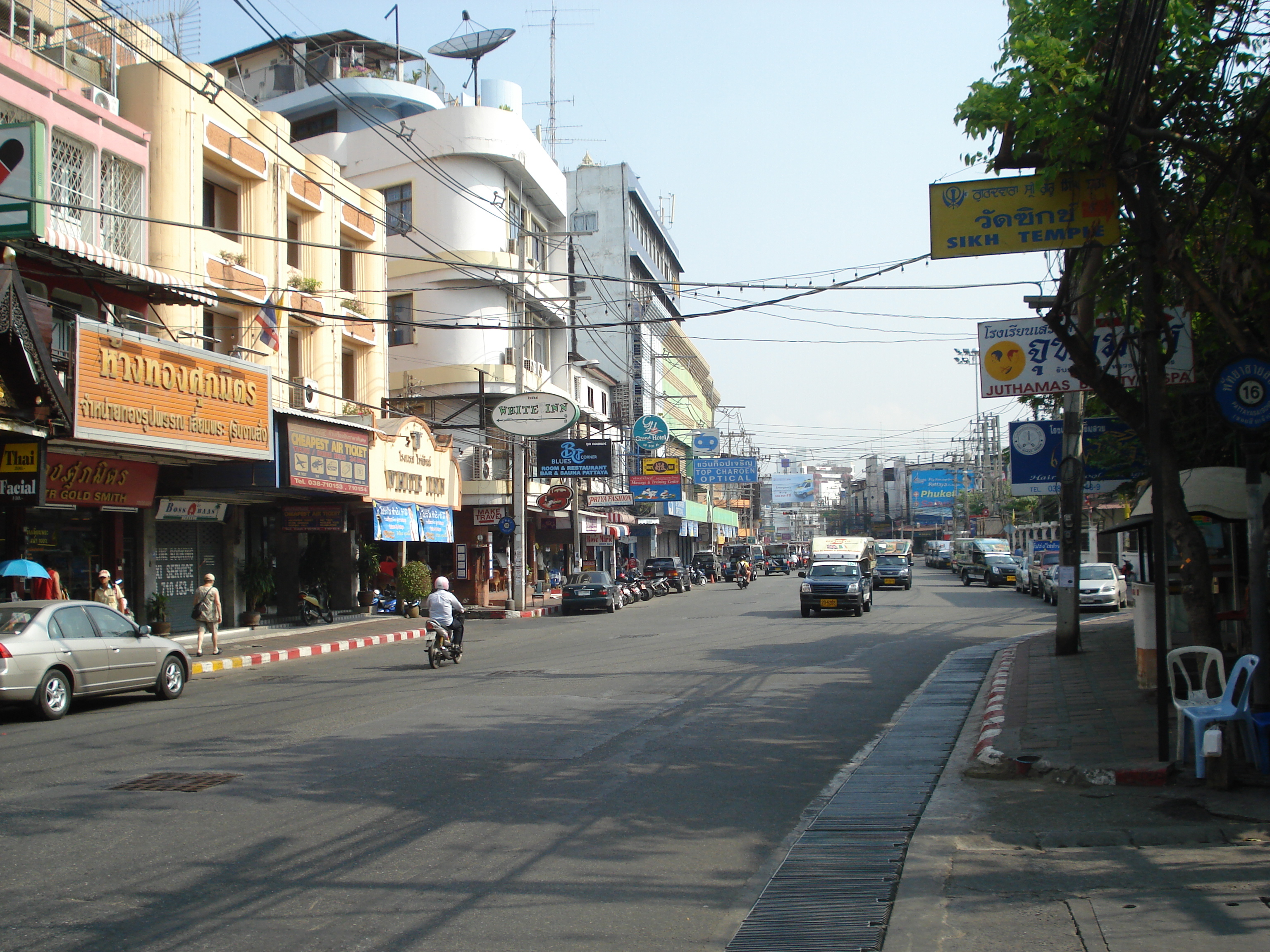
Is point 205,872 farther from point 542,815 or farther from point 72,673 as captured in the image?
point 72,673

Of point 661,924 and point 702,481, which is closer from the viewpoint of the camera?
point 661,924

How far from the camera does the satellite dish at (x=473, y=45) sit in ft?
143

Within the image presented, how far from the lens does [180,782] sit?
8859mm

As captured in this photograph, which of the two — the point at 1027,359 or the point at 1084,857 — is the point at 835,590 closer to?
the point at 1027,359

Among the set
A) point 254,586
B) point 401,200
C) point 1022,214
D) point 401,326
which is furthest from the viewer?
point 401,200

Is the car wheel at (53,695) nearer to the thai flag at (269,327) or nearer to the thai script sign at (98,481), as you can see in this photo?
the thai script sign at (98,481)

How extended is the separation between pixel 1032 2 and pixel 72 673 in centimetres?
1341

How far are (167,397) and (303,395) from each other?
361 inches

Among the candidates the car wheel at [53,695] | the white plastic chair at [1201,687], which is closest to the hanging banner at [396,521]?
the car wheel at [53,695]

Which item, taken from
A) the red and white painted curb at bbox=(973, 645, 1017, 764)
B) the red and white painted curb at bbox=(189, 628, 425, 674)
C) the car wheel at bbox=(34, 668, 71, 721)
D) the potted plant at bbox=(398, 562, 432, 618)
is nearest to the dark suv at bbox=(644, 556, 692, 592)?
the potted plant at bbox=(398, 562, 432, 618)

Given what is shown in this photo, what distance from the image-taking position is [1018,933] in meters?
5.18

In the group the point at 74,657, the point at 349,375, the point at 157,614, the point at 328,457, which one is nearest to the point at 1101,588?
the point at 328,457

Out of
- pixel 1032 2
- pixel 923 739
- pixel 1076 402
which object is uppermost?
pixel 1032 2

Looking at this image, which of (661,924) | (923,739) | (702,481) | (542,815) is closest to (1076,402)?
(923,739)
